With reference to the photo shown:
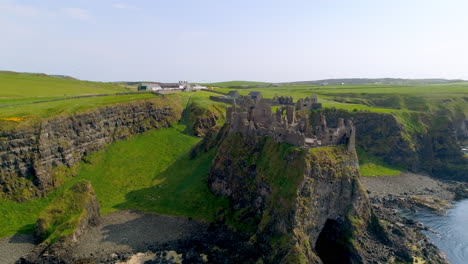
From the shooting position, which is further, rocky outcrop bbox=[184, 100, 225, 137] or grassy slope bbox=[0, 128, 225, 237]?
rocky outcrop bbox=[184, 100, 225, 137]

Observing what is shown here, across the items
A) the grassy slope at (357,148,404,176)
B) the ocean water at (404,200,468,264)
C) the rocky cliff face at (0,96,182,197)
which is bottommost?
the ocean water at (404,200,468,264)

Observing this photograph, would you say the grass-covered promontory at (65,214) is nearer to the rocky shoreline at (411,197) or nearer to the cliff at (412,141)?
the rocky shoreline at (411,197)

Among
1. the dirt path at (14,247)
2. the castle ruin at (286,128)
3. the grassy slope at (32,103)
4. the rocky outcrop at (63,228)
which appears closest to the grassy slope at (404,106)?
the castle ruin at (286,128)

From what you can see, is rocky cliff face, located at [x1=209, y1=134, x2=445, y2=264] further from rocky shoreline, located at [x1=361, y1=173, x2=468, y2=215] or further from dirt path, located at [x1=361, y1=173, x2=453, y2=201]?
dirt path, located at [x1=361, y1=173, x2=453, y2=201]

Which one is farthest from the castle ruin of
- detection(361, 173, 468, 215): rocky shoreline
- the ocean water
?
detection(361, 173, 468, 215): rocky shoreline

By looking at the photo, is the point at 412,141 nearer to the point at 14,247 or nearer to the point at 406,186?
the point at 406,186

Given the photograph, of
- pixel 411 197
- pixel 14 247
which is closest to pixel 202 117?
pixel 14 247
